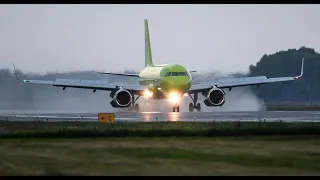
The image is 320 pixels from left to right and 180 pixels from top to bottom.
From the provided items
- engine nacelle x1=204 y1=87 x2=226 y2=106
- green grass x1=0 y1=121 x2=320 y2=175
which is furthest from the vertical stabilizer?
green grass x1=0 y1=121 x2=320 y2=175

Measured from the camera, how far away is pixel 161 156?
27.3m

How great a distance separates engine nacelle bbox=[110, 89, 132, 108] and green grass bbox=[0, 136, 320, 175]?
4118 centimetres

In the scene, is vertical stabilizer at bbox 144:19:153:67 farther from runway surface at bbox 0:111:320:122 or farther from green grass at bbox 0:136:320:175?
green grass at bbox 0:136:320:175

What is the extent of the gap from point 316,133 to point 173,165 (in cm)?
1571

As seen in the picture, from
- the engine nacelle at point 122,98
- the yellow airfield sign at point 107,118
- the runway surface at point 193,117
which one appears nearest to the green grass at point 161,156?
the yellow airfield sign at point 107,118

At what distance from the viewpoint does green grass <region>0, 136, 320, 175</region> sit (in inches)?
933

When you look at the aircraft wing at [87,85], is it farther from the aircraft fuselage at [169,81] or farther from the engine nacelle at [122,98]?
the engine nacelle at [122,98]

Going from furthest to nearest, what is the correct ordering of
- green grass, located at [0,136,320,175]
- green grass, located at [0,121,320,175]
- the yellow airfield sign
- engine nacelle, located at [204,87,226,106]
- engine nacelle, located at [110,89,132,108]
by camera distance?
engine nacelle, located at [204,87,226,106], engine nacelle, located at [110,89,132,108], the yellow airfield sign, green grass, located at [0,121,320,175], green grass, located at [0,136,320,175]

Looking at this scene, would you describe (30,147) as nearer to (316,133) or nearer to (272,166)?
(272,166)

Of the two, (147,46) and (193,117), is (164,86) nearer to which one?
(193,117)

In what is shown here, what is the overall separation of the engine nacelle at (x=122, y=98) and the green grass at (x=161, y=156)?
41184 millimetres

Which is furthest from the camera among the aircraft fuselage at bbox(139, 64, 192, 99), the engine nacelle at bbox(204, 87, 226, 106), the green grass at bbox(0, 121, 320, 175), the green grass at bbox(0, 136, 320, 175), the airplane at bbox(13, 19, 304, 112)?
the engine nacelle at bbox(204, 87, 226, 106)

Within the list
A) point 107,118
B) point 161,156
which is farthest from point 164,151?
point 107,118

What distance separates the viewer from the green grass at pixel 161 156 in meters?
23.7
